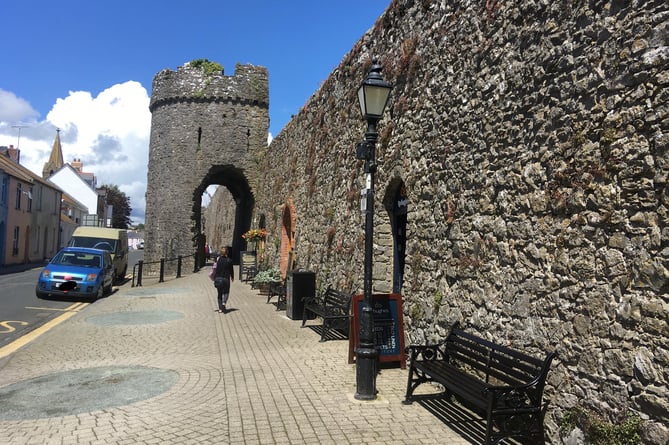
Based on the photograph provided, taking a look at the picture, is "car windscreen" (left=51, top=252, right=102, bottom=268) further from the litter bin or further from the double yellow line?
the litter bin

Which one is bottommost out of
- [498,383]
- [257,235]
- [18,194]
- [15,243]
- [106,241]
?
[498,383]

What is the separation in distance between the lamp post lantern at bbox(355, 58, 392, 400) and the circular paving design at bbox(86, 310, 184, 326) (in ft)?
21.0

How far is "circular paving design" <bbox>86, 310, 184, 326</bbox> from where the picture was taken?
34.0ft

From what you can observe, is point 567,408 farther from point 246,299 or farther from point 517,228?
point 246,299

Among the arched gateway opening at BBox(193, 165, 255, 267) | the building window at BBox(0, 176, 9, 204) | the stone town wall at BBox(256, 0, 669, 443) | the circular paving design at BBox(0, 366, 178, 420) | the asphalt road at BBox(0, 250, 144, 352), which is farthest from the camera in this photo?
the building window at BBox(0, 176, 9, 204)

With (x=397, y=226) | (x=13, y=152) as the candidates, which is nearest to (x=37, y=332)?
(x=397, y=226)

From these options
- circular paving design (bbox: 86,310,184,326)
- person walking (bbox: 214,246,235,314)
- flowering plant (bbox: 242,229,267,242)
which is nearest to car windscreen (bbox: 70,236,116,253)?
flowering plant (bbox: 242,229,267,242)

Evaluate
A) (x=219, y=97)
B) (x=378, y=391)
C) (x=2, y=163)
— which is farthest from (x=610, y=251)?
(x=2, y=163)

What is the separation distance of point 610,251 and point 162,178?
25780 millimetres

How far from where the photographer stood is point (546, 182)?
4605mm

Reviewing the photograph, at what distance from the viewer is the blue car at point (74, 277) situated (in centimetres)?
1383

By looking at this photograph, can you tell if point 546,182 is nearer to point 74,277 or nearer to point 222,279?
point 222,279

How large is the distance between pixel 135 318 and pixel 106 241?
33.9 feet

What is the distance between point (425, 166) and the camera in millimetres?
7113
